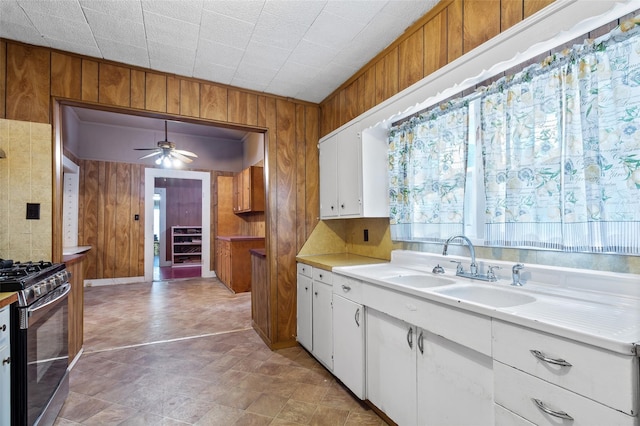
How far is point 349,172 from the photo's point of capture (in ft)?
9.02

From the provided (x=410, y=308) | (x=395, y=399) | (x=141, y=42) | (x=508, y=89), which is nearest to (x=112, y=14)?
(x=141, y=42)

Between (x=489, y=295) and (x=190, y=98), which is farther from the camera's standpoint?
(x=190, y=98)

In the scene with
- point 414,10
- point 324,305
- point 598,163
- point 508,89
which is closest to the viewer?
point 598,163

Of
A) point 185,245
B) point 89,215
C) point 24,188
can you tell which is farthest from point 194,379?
point 185,245

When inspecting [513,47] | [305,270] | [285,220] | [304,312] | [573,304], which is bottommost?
[304,312]

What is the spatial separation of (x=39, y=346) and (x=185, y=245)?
7.55 m

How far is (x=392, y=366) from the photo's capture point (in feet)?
5.91

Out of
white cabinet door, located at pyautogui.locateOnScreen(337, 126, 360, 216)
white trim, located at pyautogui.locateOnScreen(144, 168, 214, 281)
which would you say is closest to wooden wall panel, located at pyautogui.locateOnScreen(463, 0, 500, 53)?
white cabinet door, located at pyautogui.locateOnScreen(337, 126, 360, 216)

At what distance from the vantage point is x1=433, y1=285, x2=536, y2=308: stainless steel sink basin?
4.92 feet

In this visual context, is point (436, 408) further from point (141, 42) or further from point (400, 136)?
point (141, 42)

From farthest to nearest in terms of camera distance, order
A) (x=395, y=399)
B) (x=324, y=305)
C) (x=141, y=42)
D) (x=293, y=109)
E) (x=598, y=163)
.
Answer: (x=293, y=109) → (x=324, y=305) → (x=141, y=42) → (x=395, y=399) → (x=598, y=163)

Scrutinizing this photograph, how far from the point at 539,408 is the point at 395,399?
0.90 meters

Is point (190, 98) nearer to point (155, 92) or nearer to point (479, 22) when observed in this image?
point (155, 92)

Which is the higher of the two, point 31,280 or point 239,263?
point 31,280
